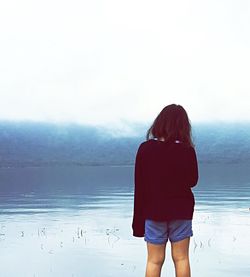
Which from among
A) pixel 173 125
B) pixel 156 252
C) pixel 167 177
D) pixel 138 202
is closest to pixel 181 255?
pixel 156 252

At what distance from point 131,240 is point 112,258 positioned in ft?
18.3

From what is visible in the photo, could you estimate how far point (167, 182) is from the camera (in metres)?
6.89

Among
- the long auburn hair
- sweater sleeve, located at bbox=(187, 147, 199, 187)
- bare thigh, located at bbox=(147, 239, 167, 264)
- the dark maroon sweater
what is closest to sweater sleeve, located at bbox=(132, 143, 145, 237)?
the dark maroon sweater

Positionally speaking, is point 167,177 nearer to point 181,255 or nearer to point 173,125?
point 173,125

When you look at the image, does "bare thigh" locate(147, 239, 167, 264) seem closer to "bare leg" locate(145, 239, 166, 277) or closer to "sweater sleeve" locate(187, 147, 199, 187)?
"bare leg" locate(145, 239, 166, 277)

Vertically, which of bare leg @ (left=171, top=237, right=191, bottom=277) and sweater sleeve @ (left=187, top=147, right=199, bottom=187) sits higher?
sweater sleeve @ (left=187, top=147, right=199, bottom=187)

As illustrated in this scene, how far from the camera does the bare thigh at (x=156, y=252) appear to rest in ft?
23.1

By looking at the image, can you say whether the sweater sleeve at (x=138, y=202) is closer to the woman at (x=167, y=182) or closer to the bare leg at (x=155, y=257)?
the woman at (x=167, y=182)

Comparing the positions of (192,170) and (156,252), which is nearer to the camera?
(192,170)

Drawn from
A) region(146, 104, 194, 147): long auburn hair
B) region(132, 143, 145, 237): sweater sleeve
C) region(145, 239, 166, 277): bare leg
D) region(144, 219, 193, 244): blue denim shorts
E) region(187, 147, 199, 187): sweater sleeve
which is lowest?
region(145, 239, 166, 277): bare leg

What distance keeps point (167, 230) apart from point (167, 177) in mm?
530

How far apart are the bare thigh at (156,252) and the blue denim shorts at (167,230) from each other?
70mm

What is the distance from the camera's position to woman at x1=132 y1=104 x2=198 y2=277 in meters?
6.86

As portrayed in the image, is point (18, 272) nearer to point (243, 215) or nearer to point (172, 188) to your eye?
point (172, 188)
